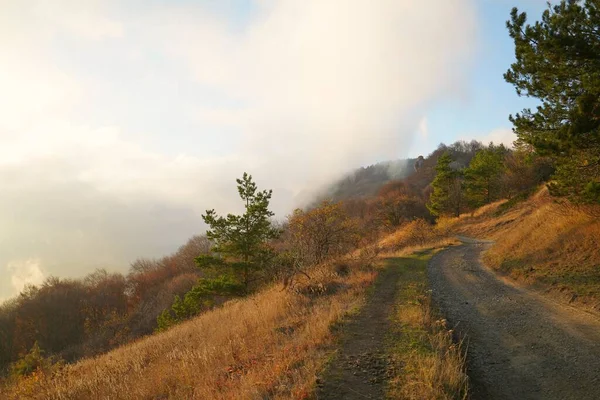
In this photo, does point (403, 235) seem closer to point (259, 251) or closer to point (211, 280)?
point (259, 251)

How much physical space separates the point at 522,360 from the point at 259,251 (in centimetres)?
1834

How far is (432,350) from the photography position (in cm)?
614

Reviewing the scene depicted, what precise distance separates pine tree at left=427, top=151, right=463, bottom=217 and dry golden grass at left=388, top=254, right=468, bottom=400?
44.6 metres

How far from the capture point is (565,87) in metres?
9.67

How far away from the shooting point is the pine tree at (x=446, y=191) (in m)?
50.9

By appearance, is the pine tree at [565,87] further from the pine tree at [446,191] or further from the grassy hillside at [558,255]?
the pine tree at [446,191]

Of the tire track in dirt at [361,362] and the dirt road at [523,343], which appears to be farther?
the dirt road at [523,343]

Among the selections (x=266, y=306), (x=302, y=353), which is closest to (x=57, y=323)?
(x=266, y=306)

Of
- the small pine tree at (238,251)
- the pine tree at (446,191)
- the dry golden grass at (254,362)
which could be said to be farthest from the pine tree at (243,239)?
the pine tree at (446,191)

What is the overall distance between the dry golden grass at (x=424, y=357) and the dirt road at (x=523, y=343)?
514mm

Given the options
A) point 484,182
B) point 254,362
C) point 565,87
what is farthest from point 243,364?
point 484,182

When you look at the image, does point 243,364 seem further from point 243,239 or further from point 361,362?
point 243,239

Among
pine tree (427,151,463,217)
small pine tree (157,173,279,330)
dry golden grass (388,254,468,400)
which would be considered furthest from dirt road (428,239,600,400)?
pine tree (427,151,463,217)

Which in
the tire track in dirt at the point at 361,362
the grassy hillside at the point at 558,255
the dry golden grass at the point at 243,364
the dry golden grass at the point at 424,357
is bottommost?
the grassy hillside at the point at 558,255
